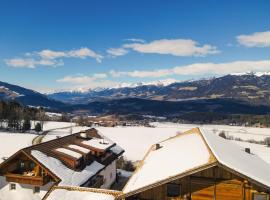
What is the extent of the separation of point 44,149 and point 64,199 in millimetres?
11542

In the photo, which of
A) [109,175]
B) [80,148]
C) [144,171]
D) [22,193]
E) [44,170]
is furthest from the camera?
[109,175]

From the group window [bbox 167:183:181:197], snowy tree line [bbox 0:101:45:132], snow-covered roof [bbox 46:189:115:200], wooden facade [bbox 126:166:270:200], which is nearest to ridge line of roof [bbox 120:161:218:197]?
wooden facade [bbox 126:166:270:200]

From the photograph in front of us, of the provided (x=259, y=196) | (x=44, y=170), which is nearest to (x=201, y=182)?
(x=259, y=196)

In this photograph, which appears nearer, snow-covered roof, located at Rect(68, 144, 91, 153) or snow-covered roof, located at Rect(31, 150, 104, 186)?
snow-covered roof, located at Rect(31, 150, 104, 186)

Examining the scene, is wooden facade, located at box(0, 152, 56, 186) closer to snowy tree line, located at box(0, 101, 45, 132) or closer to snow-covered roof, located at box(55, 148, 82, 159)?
snow-covered roof, located at box(55, 148, 82, 159)

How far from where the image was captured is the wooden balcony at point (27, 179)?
36316 mm

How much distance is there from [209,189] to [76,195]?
1195cm

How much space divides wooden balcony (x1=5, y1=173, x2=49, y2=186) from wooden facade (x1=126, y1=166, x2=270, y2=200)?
14555 millimetres

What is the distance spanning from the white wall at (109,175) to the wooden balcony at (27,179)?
447 inches

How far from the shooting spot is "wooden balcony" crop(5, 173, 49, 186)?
3632 cm

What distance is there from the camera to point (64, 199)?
29578mm

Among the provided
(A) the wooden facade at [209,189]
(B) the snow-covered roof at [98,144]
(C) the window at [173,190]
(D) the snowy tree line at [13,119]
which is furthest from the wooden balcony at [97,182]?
(D) the snowy tree line at [13,119]

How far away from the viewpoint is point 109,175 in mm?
50500

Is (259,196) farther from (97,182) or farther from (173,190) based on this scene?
(97,182)
